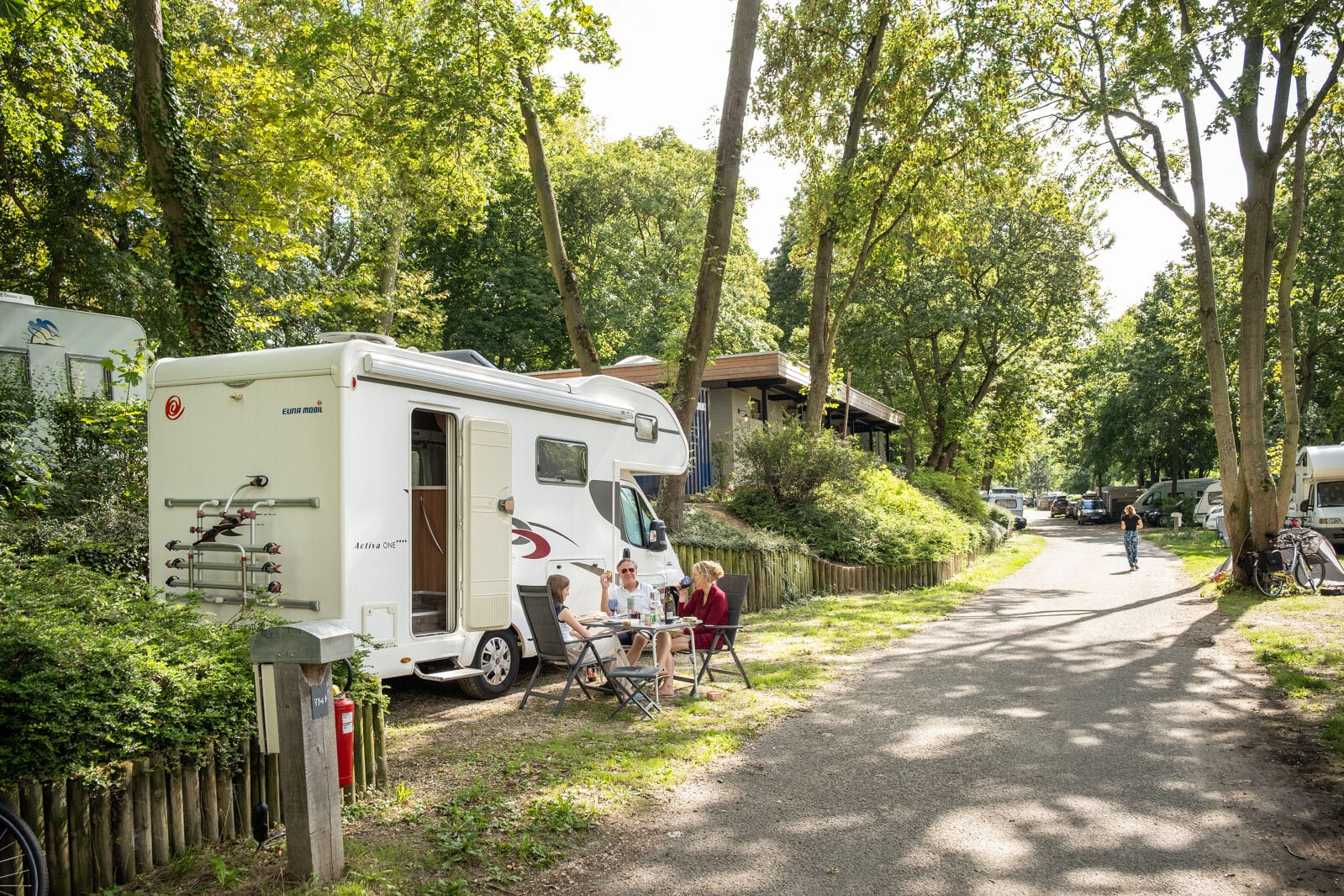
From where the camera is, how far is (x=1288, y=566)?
14.1 m

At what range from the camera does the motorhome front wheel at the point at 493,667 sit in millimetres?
7934

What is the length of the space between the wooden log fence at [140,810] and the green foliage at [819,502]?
1280cm

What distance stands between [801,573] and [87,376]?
36.0ft

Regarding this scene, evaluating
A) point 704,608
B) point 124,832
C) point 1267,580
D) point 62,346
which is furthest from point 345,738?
point 1267,580

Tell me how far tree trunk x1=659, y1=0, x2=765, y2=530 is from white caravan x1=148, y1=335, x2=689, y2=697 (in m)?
5.07

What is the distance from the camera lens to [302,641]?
13.2 feet

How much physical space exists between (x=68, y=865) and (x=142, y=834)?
12.8 inches

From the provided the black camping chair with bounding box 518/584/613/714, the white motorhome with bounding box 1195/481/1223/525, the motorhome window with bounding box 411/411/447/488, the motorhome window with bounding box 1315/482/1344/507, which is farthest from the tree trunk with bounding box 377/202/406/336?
the white motorhome with bounding box 1195/481/1223/525

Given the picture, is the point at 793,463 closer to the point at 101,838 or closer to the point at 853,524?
the point at 853,524

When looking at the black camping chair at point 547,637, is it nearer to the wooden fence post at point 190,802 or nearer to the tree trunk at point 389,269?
the wooden fence post at point 190,802

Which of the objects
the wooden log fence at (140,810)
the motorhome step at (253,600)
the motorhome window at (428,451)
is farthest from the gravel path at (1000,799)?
the motorhome window at (428,451)

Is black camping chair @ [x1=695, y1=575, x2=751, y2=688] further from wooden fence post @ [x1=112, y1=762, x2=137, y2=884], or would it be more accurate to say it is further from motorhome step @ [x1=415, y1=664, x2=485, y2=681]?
wooden fence post @ [x1=112, y1=762, x2=137, y2=884]

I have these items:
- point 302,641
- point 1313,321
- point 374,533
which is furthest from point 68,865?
point 1313,321

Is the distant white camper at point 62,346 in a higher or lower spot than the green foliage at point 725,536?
higher
